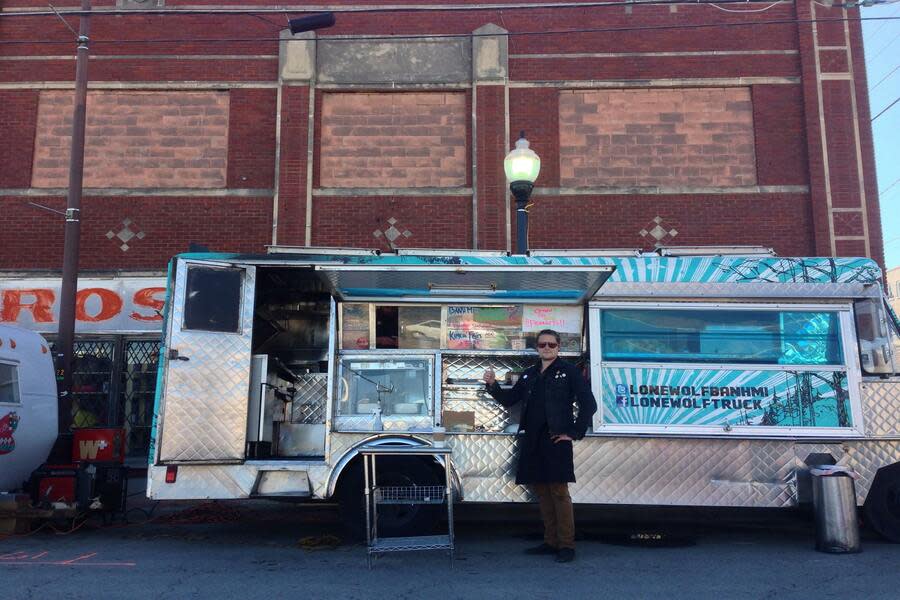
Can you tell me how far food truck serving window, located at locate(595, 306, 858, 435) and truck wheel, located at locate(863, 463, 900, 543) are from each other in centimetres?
61

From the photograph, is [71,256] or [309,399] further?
[71,256]

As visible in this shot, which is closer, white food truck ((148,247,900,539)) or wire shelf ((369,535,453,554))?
wire shelf ((369,535,453,554))

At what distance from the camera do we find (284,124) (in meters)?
12.6

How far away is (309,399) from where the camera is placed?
8.56 metres

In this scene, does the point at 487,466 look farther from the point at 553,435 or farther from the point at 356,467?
the point at 356,467

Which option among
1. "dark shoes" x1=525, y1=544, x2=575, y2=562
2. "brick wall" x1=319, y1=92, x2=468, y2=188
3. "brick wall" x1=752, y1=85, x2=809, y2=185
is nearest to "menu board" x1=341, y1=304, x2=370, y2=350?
"dark shoes" x1=525, y1=544, x2=575, y2=562

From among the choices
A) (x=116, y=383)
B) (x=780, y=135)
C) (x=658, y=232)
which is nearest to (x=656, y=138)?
(x=658, y=232)

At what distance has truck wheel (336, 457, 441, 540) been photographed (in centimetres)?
705

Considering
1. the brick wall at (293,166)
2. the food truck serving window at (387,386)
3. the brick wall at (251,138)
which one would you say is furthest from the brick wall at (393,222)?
the food truck serving window at (387,386)

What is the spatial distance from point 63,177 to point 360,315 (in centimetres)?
759

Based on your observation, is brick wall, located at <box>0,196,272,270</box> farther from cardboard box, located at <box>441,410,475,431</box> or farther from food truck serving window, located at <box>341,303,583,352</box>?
cardboard box, located at <box>441,410,475,431</box>

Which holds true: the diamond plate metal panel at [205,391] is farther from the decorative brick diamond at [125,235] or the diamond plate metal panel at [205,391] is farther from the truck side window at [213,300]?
the decorative brick diamond at [125,235]

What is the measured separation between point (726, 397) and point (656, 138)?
6.49 metres

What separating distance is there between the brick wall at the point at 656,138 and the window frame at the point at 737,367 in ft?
17.8
